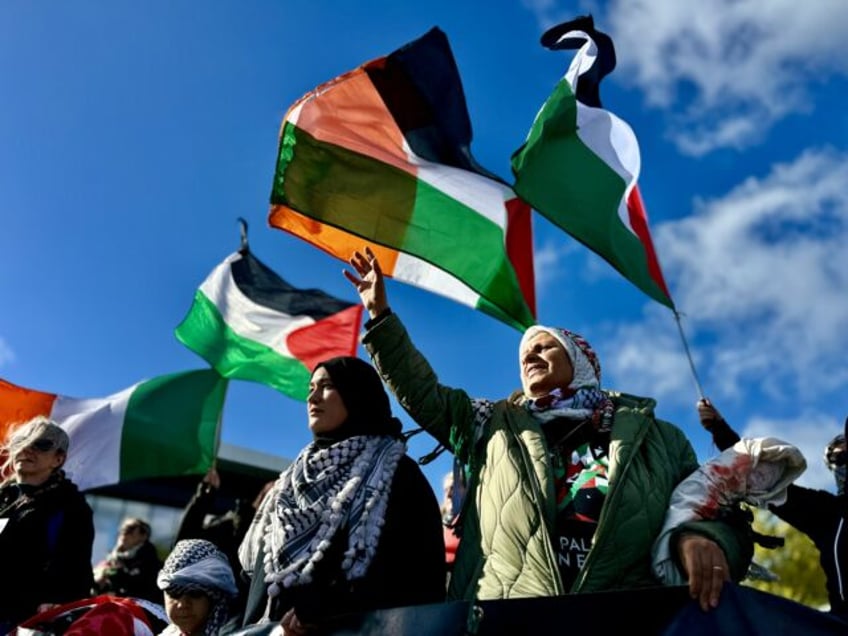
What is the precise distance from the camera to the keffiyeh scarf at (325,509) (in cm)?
264

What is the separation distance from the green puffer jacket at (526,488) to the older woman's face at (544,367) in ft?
0.34

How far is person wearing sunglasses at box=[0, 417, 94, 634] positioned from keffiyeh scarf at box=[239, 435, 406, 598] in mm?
1325

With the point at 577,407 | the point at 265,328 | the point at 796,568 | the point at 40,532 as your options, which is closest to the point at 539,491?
the point at 577,407

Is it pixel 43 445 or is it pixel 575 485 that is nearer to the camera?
pixel 575 485

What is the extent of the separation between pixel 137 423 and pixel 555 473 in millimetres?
5262

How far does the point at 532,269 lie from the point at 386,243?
933 mm

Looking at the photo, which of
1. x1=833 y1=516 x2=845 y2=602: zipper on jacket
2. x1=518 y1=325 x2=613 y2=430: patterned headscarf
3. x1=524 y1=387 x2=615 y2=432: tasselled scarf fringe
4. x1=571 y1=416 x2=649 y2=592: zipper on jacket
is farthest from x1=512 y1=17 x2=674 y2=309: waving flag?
x1=571 y1=416 x2=649 y2=592: zipper on jacket

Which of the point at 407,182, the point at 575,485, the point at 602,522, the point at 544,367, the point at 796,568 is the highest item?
the point at 796,568

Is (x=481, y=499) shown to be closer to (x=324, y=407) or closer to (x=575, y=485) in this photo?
(x=575, y=485)

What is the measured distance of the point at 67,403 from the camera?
7.43 meters

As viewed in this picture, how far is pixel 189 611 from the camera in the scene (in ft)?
12.3

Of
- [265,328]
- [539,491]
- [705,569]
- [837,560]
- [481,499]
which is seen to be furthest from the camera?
[265,328]

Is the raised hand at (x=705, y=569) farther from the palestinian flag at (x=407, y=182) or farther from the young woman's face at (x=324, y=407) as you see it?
the palestinian flag at (x=407, y=182)

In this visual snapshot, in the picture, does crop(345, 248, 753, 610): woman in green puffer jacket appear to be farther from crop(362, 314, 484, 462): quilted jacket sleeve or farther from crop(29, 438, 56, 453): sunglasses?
crop(29, 438, 56, 453): sunglasses
